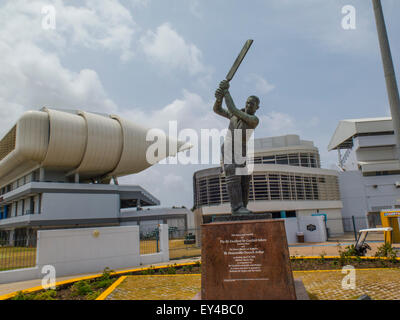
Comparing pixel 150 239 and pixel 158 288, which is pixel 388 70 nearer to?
pixel 158 288

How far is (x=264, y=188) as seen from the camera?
1137 inches

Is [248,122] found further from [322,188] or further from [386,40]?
[322,188]

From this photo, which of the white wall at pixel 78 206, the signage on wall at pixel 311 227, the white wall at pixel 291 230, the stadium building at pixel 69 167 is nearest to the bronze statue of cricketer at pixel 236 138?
the white wall at pixel 291 230

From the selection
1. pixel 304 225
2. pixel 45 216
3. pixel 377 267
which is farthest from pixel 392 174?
pixel 45 216

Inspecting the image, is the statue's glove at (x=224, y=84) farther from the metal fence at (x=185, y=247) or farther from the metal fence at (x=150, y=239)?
the metal fence at (x=185, y=247)

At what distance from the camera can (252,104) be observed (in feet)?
22.4

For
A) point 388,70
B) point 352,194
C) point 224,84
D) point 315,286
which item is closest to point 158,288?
point 315,286

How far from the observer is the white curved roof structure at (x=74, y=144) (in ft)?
117

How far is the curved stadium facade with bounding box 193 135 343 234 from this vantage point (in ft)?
93.6

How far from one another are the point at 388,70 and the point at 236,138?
10.8 feet

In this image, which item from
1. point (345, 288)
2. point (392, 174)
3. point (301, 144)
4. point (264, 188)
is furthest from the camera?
point (301, 144)

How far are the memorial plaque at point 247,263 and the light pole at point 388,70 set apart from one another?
9.25 ft
